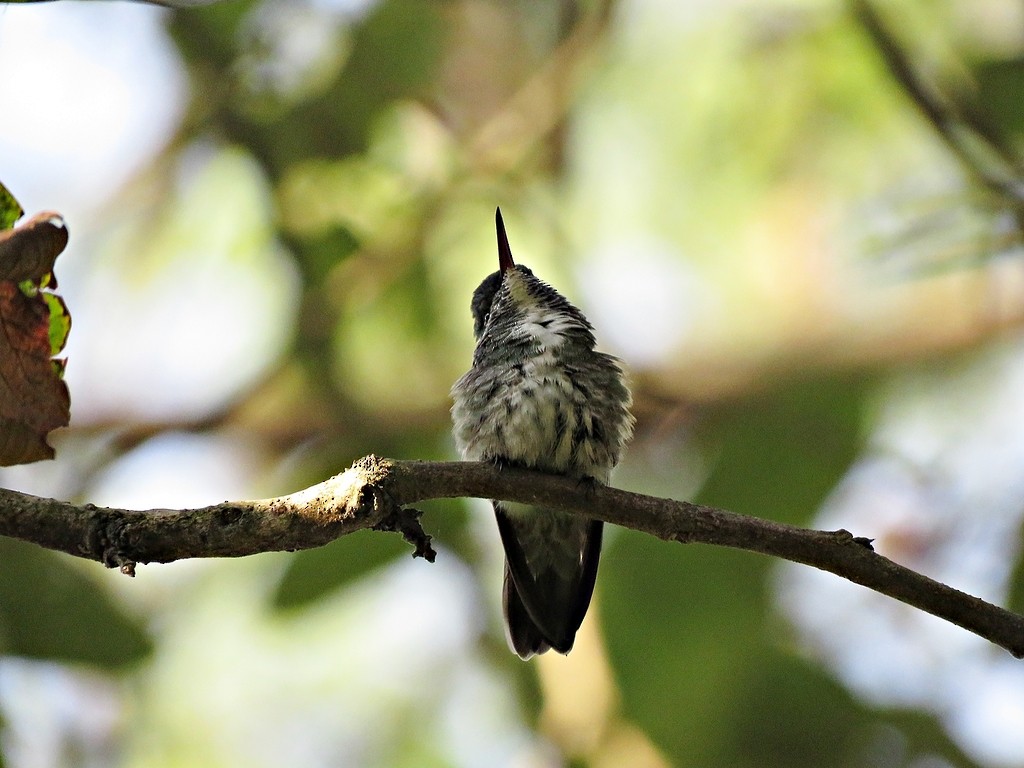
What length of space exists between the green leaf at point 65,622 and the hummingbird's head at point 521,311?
5.80ft

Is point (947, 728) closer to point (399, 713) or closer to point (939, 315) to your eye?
point (939, 315)

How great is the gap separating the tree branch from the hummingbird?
2.79 feet

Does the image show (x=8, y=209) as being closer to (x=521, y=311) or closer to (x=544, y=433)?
(x=544, y=433)

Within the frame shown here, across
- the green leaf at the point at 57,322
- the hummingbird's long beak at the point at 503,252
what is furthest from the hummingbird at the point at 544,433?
the green leaf at the point at 57,322

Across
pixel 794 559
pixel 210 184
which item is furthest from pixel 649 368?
pixel 794 559

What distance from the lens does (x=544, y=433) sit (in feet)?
11.7

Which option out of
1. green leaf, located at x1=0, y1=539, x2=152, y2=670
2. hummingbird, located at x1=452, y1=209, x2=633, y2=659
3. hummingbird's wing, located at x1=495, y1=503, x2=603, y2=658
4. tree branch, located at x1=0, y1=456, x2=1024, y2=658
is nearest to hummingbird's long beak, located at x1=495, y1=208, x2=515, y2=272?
hummingbird, located at x1=452, y1=209, x2=633, y2=659

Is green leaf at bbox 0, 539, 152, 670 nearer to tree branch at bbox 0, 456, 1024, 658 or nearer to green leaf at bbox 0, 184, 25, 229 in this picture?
tree branch at bbox 0, 456, 1024, 658

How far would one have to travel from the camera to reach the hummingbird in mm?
3588

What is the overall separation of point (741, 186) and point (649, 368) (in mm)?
1478

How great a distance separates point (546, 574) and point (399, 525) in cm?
187

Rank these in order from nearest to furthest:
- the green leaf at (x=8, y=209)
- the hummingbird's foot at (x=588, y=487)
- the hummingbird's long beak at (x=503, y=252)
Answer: the green leaf at (x=8, y=209)
the hummingbird's foot at (x=588, y=487)
the hummingbird's long beak at (x=503, y=252)

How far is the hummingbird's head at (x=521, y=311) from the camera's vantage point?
4.11m

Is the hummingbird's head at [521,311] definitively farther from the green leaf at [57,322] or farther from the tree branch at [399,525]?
the green leaf at [57,322]
